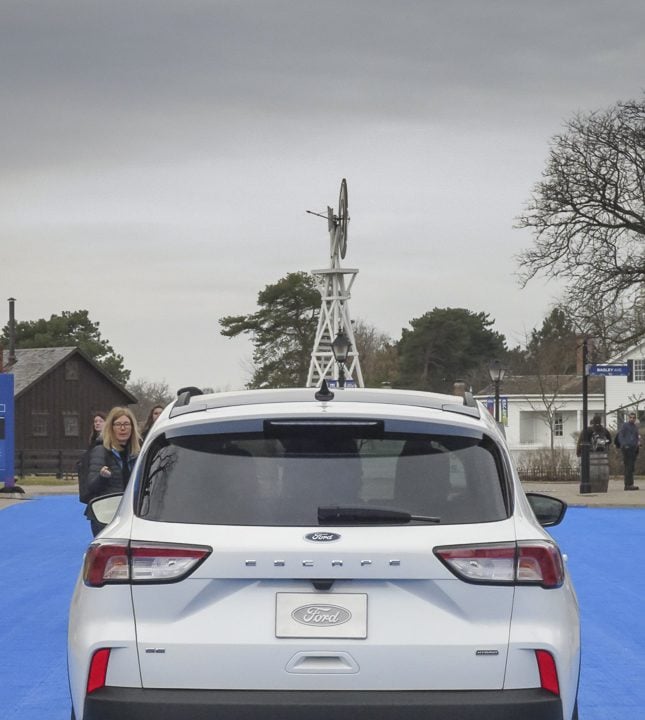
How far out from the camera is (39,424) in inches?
2886

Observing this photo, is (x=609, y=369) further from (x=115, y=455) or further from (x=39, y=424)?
(x=39, y=424)

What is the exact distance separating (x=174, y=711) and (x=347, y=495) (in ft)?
2.97

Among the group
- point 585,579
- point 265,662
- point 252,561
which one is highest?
point 252,561

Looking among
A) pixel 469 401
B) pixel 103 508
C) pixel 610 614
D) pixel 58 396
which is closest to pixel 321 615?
pixel 469 401

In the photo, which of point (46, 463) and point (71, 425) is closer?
point (46, 463)

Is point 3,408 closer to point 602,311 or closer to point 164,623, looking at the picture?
point 602,311

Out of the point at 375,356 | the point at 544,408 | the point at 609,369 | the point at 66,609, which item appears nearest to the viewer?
the point at 66,609

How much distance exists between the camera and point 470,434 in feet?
16.6

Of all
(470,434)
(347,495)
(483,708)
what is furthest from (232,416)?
(483,708)

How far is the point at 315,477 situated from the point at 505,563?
70 cm

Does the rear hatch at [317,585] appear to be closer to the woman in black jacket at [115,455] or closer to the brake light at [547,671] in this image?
the brake light at [547,671]

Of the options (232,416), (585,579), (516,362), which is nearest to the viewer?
(232,416)

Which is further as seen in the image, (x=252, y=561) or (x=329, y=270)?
(x=329, y=270)

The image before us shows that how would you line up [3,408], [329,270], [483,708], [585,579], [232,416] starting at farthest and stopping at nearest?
[329,270]
[3,408]
[585,579]
[232,416]
[483,708]
